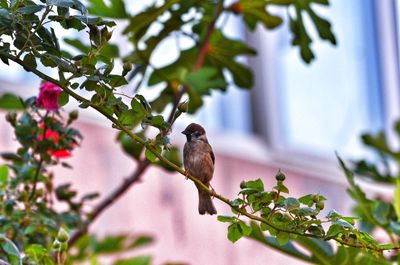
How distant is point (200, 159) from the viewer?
0.79m

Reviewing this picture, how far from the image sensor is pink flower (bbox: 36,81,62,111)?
0.91 metres

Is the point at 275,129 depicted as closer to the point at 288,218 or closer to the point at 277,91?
the point at 277,91

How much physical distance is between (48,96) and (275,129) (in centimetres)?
271

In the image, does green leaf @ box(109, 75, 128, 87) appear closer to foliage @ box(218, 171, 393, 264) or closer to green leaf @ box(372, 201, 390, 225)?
foliage @ box(218, 171, 393, 264)

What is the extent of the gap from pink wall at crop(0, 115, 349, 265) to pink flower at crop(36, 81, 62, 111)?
182 cm

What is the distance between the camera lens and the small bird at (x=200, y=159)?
0.77m

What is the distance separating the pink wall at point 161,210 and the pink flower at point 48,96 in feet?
5.97

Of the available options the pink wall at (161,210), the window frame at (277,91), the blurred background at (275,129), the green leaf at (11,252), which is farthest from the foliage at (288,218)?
the window frame at (277,91)

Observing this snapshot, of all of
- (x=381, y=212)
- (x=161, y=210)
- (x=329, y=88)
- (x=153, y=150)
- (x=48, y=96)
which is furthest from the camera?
(x=329, y=88)

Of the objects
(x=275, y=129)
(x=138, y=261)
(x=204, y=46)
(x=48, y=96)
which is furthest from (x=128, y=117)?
(x=275, y=129)

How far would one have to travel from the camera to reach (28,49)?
2.30ft

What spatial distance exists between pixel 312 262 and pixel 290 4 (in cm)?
51

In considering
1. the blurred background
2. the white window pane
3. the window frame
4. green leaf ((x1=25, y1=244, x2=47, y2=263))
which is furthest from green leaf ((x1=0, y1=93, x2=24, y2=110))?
the white window pane

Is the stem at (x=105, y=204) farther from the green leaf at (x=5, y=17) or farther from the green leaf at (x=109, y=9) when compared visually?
the green leaf at (x=5, y=17)
